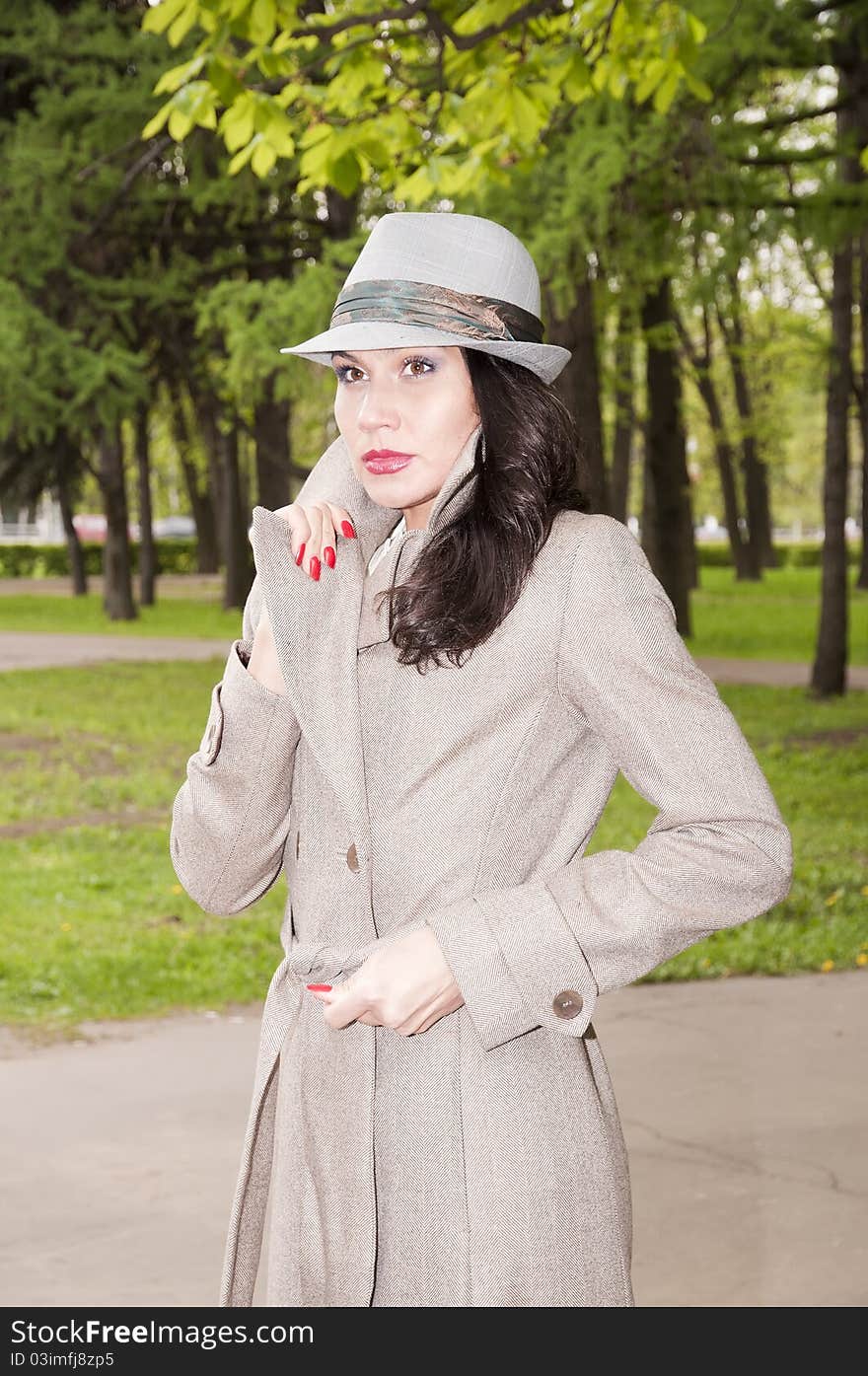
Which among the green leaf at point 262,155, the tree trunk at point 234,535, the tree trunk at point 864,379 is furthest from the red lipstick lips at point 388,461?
the tree trunk at point 234,535

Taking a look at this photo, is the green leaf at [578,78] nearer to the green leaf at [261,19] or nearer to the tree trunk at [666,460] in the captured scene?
the green leaf at [261,19]

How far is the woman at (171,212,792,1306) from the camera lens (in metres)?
2.14

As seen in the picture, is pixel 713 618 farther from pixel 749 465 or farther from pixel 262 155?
pixel 262 155

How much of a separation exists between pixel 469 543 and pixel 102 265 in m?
21.9

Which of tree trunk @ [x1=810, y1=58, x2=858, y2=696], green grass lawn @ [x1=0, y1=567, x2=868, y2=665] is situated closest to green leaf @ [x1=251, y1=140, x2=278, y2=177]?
tree trunk @ [x1=810, y1=58, x2=858, y2=696]

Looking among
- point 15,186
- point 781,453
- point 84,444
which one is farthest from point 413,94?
point 781,453

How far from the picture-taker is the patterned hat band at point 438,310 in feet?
7.41

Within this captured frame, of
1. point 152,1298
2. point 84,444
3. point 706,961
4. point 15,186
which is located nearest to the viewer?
point 152,1298

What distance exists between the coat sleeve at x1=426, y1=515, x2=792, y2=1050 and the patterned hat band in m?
0.37

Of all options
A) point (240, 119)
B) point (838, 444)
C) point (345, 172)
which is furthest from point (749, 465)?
point (240, 119)

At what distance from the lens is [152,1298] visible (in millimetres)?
4527

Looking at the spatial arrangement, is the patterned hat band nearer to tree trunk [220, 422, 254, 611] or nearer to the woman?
the woman

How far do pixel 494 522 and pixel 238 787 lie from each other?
49cm
